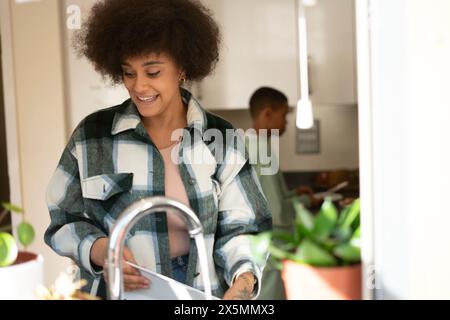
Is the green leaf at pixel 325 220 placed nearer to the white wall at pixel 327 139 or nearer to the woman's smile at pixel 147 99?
the white wall at pixel 327 139

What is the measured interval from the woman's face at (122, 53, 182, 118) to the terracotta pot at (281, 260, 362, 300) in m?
0.51

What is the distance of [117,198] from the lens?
1615 millimetres

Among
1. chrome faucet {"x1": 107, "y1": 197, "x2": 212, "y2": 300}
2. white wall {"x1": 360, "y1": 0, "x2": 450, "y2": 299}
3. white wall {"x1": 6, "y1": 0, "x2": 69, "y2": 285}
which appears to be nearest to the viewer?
chrome faucet {"x1": 107, "y1": 197, "x2": 212, "y2": 300}

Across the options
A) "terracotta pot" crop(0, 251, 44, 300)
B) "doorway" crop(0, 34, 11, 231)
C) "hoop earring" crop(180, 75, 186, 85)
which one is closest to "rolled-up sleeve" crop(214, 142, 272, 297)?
"hoop earring" crop(180, 75, 186, 85)

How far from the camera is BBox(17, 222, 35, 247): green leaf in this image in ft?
5.55

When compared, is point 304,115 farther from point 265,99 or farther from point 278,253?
point 278,253

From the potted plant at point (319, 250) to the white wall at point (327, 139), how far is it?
0.10m

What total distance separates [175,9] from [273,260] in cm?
67

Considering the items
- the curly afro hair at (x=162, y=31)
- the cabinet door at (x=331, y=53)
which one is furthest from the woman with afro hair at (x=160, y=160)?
the cabinet door at (x=331, y=53)

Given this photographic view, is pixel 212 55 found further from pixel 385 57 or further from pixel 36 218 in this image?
pixel 36 218

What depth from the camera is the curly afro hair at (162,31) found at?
1564 mm

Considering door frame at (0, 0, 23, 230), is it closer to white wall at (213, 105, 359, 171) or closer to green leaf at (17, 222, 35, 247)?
green leaf at (17, 222, 35, 247)

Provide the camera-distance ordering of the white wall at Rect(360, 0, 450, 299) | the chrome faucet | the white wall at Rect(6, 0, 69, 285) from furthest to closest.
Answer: the white wall at Rect(6, 0, 69, 285) < the white wall at Rect(360, 0, 450, 299) < the chrome faucet
